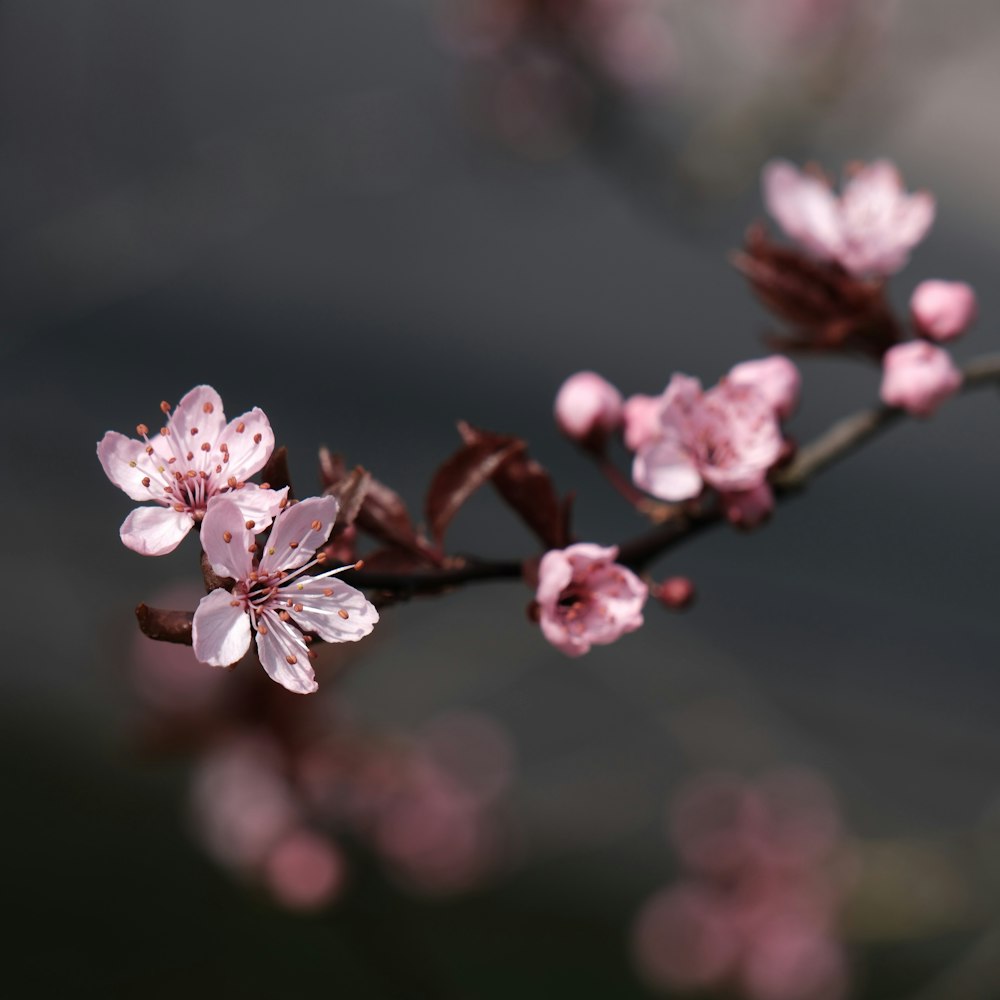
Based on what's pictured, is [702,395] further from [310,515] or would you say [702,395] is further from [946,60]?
[946,60]

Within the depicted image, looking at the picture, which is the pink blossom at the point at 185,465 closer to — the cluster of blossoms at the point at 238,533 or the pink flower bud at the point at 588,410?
the cluster of blossoms at the point at 238,533

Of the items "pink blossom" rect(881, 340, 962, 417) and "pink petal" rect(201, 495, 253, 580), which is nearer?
"pink petal" rect(201, 495, 253, 580)

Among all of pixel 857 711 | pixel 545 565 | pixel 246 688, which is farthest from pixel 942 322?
pixel 857 711

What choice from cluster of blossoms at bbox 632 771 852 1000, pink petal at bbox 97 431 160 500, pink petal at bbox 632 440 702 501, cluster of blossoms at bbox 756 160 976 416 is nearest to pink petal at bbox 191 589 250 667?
pink petal at bbox 97 431 160 500

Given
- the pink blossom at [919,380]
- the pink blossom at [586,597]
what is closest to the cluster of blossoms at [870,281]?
the pink blossom at [919,380]

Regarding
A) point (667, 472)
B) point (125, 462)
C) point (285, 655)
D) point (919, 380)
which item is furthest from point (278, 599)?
point (919, 380)

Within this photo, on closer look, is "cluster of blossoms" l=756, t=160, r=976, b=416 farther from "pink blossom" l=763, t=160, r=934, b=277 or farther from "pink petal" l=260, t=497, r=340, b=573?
"pink petal" l=260, t=497, r=340, b=573

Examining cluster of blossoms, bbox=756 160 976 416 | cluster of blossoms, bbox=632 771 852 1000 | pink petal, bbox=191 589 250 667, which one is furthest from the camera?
cluster of blossoms, bbox=632 771 852 1000
